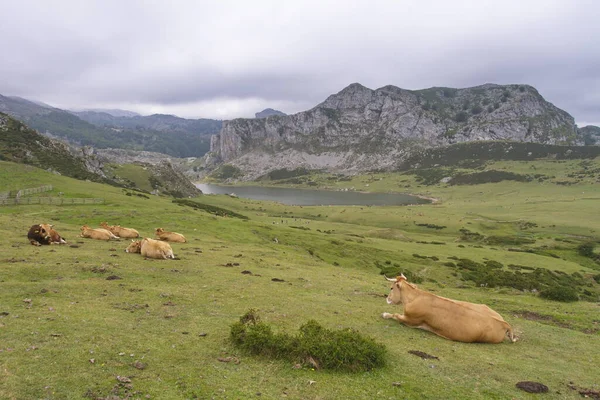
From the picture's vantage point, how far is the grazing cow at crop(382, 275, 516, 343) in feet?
39.1

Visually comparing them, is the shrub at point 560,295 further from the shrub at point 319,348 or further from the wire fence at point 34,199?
the wire fence at point 34,199

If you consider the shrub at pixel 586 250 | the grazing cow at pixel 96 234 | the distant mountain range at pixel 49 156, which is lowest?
the shrub at pixel 586 250

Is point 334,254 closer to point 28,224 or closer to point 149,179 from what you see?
point 28,224

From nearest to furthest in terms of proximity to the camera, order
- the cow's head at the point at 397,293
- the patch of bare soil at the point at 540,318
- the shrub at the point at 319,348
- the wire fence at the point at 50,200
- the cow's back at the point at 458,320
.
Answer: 1. the shrub at the point at 319,348
2. the cow's back at the point at 458,320
3. the cow's head at the point at 397,293
4. the patch of bare soil at the point at 540,318
5. the wire fence at the point at 50,200

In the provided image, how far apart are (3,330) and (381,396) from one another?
9791 mm

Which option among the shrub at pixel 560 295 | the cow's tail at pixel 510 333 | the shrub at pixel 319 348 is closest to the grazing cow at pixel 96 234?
the shrub at pixel 319 348

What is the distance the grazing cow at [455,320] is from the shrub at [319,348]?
4.04 m

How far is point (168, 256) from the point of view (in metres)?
21.4

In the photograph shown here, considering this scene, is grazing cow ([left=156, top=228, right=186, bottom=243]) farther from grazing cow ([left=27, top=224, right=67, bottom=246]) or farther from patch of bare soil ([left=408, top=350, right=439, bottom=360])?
patch of bare soil ([left=408, top=350, right=439, bottom=360])

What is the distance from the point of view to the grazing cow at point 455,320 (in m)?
11.9

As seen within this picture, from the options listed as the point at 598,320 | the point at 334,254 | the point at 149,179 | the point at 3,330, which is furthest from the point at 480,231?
the point at 149,179

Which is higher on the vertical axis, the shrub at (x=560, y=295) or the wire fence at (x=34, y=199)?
the wire fence at (x=34, y=199)

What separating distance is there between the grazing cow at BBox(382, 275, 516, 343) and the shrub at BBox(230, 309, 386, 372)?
4.04 metres

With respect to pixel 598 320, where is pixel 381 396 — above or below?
above
